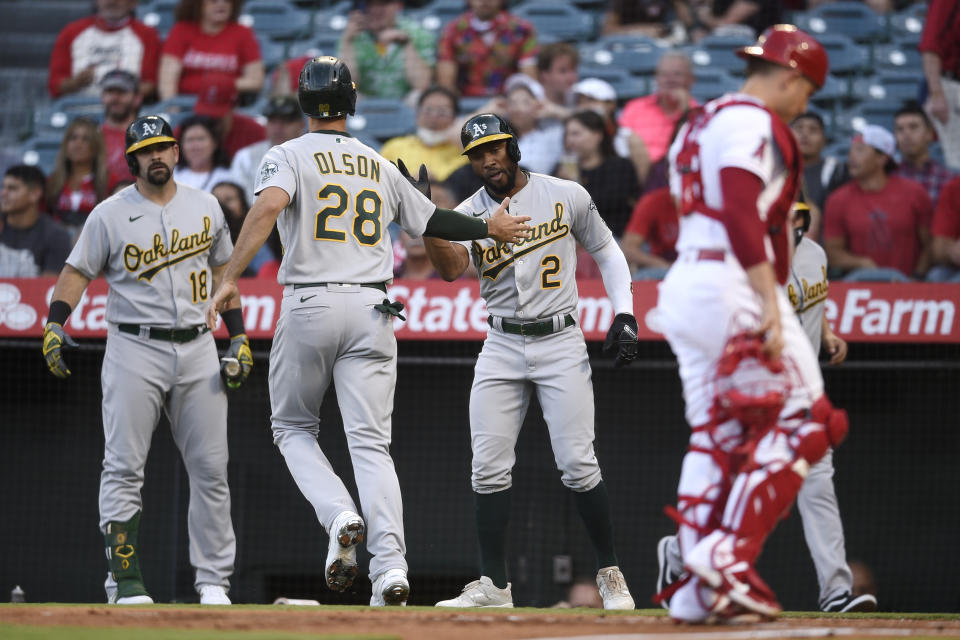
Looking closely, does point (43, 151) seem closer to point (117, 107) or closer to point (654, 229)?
point (117, 107)

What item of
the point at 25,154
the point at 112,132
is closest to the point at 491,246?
the point at 112,132

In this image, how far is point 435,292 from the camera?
6648mm

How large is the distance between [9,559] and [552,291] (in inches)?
157

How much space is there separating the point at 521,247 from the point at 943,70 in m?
4.80

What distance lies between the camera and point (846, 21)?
996 cm

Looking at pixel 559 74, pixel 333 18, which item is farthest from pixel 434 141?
pixel 333 18

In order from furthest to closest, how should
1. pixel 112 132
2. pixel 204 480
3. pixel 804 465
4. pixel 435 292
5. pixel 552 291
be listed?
pixel 112 132
pixel 435 292
pixel 204 480
pixel 552 291
pixel 804 465

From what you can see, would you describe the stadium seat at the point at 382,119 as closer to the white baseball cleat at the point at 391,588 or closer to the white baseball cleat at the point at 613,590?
the white baseball cleat at the point at 613,590

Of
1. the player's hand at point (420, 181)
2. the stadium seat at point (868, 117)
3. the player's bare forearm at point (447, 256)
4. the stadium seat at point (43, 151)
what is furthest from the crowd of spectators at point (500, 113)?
the player's hand at point (420, 181)

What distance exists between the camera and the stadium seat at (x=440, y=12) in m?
9.88

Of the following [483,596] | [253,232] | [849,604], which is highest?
[253,232]

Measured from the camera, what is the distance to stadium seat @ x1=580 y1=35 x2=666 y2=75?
9477mm

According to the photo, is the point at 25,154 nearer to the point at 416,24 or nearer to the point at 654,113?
the point at 416,24

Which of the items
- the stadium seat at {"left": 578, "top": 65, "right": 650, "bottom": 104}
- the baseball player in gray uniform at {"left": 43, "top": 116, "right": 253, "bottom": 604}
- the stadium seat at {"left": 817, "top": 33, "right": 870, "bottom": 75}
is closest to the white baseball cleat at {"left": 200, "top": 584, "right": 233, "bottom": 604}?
the baseball player in gray uniform at {"left": 43, "top": 116, "right": 253, "bottom": 604}
